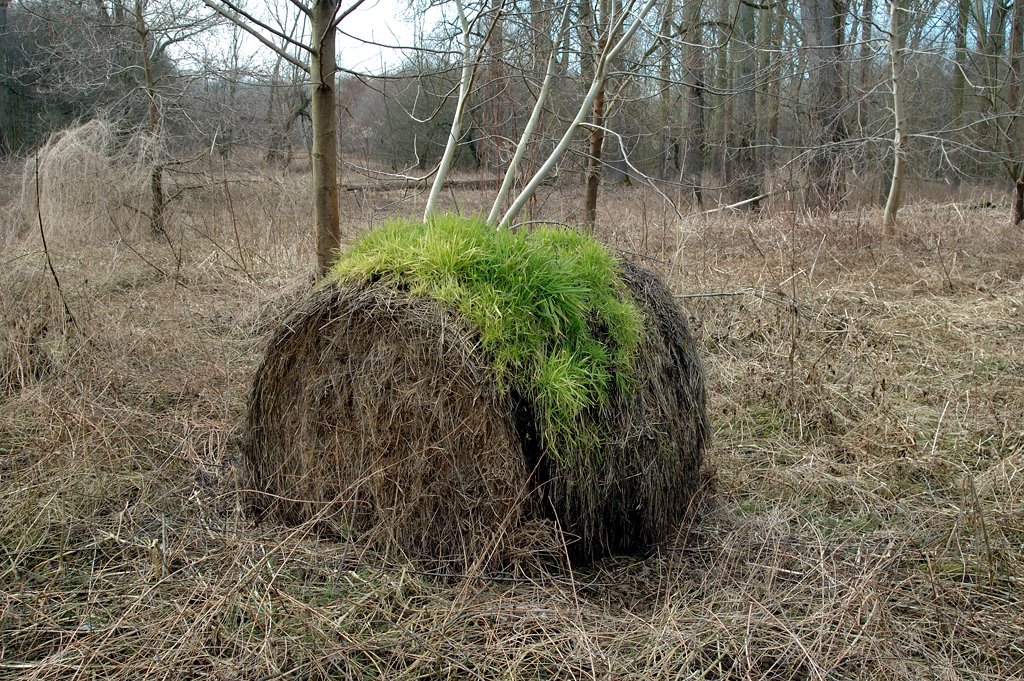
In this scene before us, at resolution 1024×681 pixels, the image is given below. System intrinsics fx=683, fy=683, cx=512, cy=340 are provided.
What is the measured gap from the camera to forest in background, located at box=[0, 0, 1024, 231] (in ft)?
18.0

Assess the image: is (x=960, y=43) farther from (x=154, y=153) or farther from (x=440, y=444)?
(x=440, y=444)

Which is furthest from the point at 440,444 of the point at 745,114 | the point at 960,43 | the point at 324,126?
the point at 960,43

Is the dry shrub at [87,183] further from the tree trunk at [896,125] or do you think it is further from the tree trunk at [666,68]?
the tree trunk at [896,125]

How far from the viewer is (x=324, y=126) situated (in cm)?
366

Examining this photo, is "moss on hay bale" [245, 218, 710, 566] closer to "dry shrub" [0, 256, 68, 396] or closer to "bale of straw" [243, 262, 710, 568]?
"bale of straw" [243, 262, 710, 568]

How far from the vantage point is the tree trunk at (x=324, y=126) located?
3.53 m

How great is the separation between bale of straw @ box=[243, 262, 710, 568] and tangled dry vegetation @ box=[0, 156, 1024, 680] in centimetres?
15

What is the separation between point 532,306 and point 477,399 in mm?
412

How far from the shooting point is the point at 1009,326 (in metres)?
5.86

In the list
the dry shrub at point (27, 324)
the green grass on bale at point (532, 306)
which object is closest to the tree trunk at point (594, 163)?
the green grass on bale at point (532, 306)

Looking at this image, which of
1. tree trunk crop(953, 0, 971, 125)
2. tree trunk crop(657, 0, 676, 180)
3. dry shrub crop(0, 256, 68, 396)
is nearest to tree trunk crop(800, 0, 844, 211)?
tree trunk crop(953, 0, 971, 125)

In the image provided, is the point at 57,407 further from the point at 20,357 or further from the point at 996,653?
the point at 996,653

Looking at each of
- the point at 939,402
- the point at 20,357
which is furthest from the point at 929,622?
the point at 20,357

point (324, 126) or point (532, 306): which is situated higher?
point (324, 126)
